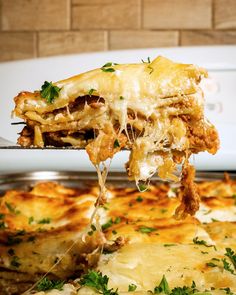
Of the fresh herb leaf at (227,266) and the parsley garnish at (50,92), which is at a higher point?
the parsley garnish at (50,92)

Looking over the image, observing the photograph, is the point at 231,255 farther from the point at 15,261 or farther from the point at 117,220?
the point at 15,261

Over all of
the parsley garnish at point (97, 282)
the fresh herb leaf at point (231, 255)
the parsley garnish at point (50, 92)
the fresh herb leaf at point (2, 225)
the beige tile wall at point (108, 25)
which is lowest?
the fresh herb leaf at point (2, 225)

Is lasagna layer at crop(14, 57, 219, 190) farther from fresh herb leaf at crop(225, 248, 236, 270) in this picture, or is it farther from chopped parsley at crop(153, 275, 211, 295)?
fresh herb leaf at crop(225, 248, 236, 270)

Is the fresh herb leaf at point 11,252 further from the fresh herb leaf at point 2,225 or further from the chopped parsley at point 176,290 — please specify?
the chopped parsley at point 176,290

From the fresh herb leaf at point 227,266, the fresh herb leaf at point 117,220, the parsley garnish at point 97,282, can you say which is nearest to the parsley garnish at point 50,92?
the parsley garnish at point 97,282

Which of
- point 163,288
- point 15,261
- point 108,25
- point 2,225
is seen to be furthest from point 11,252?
point 108,25

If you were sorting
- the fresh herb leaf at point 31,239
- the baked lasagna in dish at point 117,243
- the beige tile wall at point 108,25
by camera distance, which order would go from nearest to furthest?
the baked lasagna in dish at point 117,243 → the fresh herb leaf at point 31,239 → the beige tile wall at point 108,25

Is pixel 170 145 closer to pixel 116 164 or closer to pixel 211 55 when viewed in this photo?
pixel 116 164

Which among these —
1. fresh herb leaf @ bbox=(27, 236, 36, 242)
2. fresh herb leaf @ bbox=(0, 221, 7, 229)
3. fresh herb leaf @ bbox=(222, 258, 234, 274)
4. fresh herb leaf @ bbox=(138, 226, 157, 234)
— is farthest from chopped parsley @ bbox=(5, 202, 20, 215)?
fresh herb leaf @ bbox=(222, 258, 234, 274)
